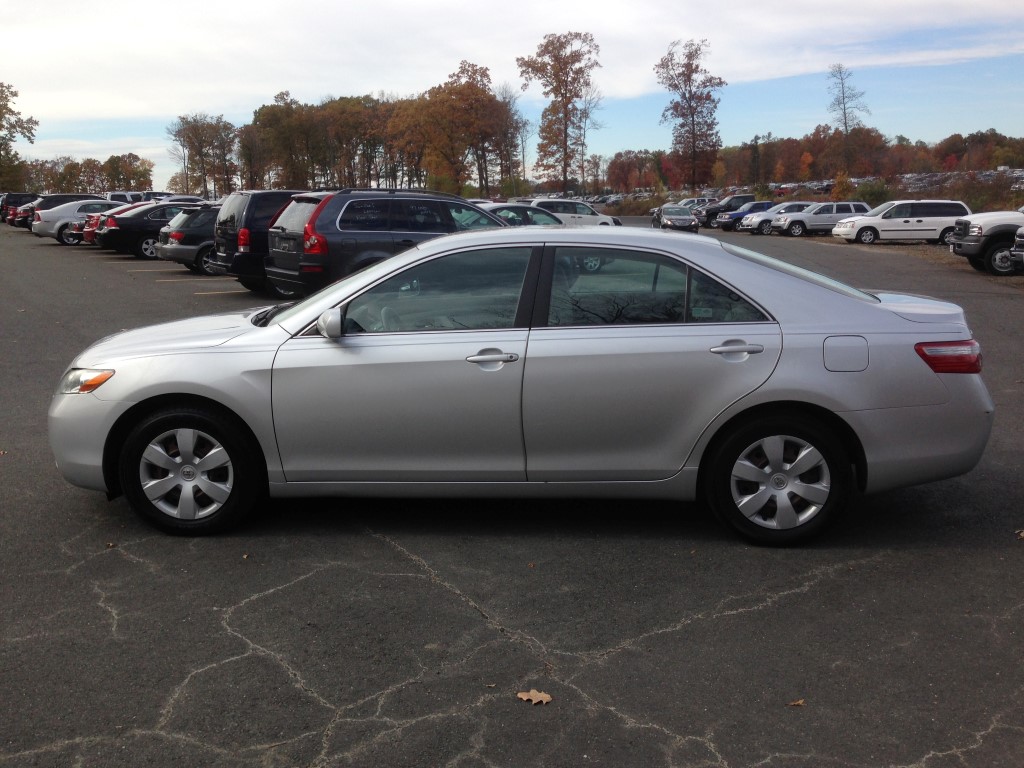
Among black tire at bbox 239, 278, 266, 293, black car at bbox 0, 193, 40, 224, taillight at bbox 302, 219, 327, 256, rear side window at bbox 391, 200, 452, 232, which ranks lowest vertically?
black tire at bbox 239, 278, 266, 293

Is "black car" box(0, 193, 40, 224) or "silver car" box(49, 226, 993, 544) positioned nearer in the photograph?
"silver car" box(49, 226, 993, 544)

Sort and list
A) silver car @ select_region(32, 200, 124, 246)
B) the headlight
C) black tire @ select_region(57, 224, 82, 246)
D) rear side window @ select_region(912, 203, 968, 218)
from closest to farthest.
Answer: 1. the headlight
2. black tire @ select_region(57, 224, 82, 246)
3. silver car @ select_region(32, 200, 124, 246)
4. rear side window @ select_region(912, 203, 968, 218)

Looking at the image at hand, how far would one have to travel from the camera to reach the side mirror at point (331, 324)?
5.01 metres

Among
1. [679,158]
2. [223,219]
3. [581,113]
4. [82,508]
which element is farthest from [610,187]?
[82,508]

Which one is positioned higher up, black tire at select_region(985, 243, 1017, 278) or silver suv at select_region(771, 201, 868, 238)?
silver suv at select_region(771, 201, 868, 238)

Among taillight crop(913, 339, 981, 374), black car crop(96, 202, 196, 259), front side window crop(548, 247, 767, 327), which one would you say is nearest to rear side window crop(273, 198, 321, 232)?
front side window crop(548, 247, 767, 327)

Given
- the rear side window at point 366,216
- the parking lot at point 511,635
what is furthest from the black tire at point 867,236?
the parking lot at point 511,635

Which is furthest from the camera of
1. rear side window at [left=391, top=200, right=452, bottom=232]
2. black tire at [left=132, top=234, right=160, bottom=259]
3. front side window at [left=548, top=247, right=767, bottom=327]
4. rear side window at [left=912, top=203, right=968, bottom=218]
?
rear side window at [left=912, top=203, right=968, bottom=218]

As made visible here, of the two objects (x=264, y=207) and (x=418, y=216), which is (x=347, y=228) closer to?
(x=418, y=216)

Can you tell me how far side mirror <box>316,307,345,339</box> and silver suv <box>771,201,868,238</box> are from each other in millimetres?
43200

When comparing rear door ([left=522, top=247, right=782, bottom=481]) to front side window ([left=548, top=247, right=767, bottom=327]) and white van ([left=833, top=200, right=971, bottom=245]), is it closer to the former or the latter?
front side window ([left=548, top=247, right=767, bottom=327])

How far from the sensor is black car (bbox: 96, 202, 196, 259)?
1108 inches

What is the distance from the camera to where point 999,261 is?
70.7 ft

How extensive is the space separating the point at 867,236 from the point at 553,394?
36061mm
